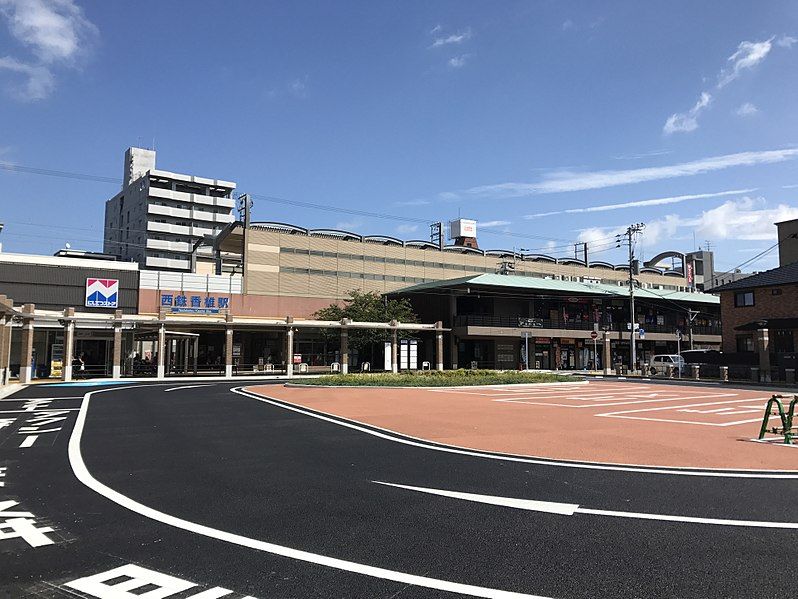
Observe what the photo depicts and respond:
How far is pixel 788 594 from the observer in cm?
425

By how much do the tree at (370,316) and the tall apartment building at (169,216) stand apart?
40.0 meters

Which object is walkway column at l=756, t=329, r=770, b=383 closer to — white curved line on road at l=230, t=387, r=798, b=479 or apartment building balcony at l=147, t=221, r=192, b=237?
white curved line on road at l=230, t=387, r=798, b=479

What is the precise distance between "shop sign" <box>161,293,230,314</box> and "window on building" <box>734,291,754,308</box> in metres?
41.9

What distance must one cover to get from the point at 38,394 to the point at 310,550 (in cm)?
2284

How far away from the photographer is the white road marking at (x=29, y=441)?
436 inches

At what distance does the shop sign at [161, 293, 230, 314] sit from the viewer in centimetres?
4759

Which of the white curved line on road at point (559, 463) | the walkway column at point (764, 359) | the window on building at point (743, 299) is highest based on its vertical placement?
the window on building at point (743, 299)

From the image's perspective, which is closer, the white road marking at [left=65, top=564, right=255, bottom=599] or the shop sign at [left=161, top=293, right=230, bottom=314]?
the white road marking at [left=65, top=564, right=255, bottom=599]

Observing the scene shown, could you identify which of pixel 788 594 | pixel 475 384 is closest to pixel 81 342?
pixel 475 384

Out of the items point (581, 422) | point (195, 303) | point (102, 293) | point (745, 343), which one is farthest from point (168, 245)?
point (581, 422)

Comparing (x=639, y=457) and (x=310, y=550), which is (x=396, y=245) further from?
(x=310, y=550)

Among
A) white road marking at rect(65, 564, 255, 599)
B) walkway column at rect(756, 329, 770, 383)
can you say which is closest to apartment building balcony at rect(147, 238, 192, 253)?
walkway column at rect(756, 329, 770, 383)

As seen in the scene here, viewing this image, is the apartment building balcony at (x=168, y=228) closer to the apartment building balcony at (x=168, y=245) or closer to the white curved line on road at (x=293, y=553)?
the apartment building balcony at (x=168, y=245)

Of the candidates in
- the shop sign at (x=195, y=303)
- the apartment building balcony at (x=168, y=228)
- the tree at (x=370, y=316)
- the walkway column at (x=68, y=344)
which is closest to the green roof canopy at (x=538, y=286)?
the tree at (x=370, y=316)
